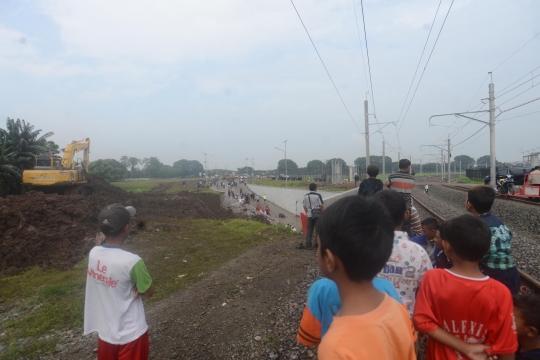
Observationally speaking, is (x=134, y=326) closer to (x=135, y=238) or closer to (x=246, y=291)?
(x=246, y=291)

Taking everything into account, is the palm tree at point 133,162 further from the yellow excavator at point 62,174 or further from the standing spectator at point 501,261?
the standing spectator at point 501,261

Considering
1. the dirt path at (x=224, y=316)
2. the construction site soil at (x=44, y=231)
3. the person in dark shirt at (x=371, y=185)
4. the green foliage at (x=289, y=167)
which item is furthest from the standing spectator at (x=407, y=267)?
the green foliage at (x=289, y=167)

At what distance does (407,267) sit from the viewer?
2.33 m

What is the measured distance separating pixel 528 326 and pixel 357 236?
5.03 feet

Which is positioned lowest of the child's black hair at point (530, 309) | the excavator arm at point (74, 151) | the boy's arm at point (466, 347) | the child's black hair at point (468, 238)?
the boy's arm at point (466, 347)

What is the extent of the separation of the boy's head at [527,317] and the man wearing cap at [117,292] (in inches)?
94.3

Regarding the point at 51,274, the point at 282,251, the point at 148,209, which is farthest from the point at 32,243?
the point at 148,209

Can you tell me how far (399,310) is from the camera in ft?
4.21

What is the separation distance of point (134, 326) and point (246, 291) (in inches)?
125

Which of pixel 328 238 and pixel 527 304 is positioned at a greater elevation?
pixel 328 238

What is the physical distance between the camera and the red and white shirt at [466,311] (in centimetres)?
178

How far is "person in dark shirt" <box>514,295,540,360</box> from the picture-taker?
1.94 meters

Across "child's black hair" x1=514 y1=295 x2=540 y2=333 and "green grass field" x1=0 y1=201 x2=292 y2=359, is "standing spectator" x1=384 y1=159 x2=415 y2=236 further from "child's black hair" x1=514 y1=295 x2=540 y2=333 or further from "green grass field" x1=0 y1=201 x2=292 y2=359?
"green grass field" x1=0 y1=201 x2=292 y2=359

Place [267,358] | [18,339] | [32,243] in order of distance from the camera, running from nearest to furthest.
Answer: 1. [267,358]
2. [18,339]
3. [32,243]
